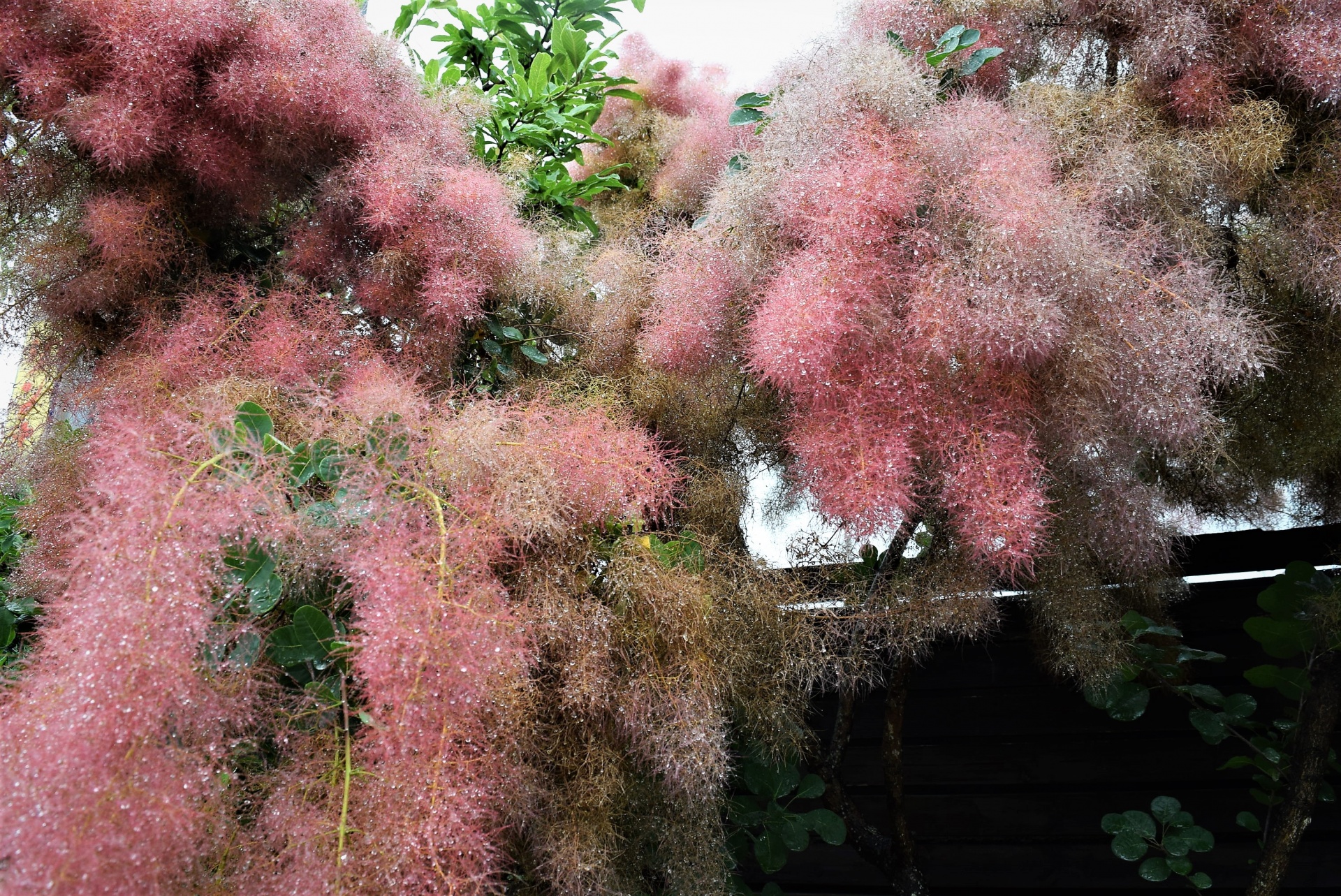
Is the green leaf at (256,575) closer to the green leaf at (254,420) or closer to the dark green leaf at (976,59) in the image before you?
the green leaf at (254,420)

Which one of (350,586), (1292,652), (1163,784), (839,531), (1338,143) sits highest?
(1338,143)

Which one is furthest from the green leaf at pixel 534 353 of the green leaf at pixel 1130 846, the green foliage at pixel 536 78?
the green leaf at pixel 1130 846

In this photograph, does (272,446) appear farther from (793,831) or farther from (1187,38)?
(1187,38)

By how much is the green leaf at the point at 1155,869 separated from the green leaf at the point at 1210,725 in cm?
20

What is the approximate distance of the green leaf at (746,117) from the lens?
1.31 meters

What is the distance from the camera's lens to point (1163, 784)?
64.4 inches

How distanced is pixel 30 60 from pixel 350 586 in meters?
0.84

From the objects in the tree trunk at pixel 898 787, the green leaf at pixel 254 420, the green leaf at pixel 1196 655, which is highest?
the green leaf at pixel 254 420

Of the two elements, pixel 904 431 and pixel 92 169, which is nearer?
pixel 904 431

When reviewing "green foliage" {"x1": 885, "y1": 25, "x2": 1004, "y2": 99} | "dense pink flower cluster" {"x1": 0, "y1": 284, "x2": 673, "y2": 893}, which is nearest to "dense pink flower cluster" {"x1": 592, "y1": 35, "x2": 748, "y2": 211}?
"green foliage" {"x1": 885, "y1": 25, "x2": 1004, "y2": 99}

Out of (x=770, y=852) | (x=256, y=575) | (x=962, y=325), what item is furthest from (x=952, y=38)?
(x=770, y=852)

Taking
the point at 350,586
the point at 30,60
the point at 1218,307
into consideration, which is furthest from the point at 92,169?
the point at 1218,307

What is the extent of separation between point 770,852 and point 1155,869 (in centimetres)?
58

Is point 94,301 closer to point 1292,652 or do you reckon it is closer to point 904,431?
point 904,431
